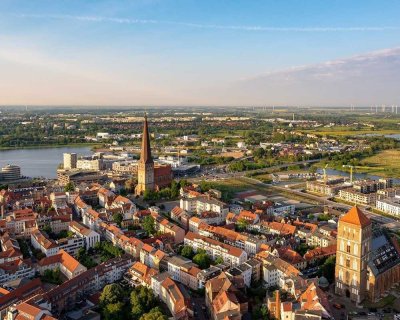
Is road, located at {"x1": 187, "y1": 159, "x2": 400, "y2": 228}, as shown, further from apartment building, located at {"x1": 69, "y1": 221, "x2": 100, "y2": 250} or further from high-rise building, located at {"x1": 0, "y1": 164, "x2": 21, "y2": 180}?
apartment building, located at {"x1": 69, "y1": 221, "x2": 100, "y2": 250}

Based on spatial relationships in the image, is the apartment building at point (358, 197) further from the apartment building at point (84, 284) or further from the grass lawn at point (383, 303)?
the apartment building at point (84, 284)

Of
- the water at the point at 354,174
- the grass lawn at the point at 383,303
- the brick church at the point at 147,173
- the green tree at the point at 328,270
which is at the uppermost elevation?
the brick church at the point at 147,173

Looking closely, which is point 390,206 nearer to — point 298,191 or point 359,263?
point 298,191

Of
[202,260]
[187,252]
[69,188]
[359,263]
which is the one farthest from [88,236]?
[69,188]

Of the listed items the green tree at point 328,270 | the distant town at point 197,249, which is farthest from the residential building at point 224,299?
the green tree at point 328,270

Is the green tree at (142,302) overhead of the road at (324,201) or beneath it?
overhead

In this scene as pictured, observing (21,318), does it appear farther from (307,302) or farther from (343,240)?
(343,240)

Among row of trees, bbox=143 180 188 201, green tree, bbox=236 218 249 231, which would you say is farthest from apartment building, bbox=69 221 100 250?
row of trees, bbox=143 180 188 201
